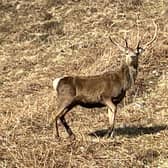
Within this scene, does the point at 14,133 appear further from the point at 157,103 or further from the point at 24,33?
the point at 24,33

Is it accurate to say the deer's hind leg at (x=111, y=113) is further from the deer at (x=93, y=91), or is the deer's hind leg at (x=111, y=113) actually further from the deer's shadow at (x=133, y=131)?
the deer's shadow at (x=133, y=131)

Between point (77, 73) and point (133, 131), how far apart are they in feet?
11.8

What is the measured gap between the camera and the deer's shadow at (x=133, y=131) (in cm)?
896

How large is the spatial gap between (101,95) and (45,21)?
825 centimetres

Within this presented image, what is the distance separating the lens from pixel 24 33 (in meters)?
16.0

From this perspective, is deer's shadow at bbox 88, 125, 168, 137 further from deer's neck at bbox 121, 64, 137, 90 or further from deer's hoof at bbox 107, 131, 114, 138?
deer's neck at bbox 121, 64, 137, 90

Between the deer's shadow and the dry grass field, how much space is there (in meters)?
0.02

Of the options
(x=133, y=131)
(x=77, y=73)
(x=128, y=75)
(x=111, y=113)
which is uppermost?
(x=128, y=75)

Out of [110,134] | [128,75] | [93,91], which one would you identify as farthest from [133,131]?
[93,91]

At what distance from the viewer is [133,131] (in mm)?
9148

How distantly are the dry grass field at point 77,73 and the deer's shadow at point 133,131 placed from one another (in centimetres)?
2

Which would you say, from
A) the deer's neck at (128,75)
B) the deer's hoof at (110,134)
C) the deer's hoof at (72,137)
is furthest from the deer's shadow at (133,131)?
the deer's neck at (128,75)

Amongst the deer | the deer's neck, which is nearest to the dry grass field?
the deer

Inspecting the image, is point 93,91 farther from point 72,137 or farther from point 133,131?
point 133,131
